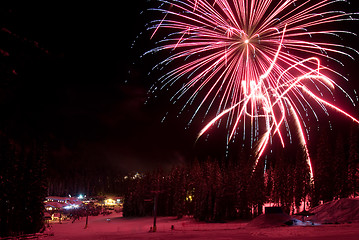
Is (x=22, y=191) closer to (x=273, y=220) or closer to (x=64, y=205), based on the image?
(x=273, y=220)

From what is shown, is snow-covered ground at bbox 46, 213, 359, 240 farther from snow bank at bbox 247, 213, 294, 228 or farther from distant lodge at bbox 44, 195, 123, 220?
distant lodge at bbox 44, 195, 123, 220

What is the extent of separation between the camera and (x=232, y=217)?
59094 mm

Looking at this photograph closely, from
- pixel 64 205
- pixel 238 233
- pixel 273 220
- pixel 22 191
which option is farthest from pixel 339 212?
pixel 64 205

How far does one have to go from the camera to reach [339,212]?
36719mm

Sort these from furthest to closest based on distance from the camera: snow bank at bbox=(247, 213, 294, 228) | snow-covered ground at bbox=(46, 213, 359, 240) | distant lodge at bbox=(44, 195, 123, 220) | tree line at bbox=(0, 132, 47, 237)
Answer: distant lodge at bbox=(44, 195, 123, 220)
tree line at bbox=(0, 132, 47, 237)
snow bank at bbox=(247, 213, 294, 228)
snow-covered ground at bbox=(46, 213, 359, 240)

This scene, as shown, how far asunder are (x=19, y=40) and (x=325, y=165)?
56.3 m

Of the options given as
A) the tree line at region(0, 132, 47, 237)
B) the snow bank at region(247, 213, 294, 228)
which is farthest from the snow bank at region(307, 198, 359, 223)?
the tree line at region(0, 132, 47, 237)

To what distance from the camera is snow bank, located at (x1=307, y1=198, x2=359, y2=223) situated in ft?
114

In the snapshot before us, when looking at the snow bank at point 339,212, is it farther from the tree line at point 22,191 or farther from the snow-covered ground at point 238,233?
the tree line at point 22,191

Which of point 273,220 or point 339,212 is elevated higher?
point 339,212

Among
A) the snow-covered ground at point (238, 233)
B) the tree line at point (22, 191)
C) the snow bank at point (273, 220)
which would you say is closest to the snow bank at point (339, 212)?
the snow bank at point (273, 220)

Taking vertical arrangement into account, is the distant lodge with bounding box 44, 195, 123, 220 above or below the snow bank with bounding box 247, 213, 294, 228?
below

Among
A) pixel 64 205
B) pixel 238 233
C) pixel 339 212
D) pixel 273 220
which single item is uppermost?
pixel 339 212

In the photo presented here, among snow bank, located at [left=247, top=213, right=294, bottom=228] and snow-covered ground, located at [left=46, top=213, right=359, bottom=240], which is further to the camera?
snow bank, located at [left=247, top=213, right=294, bottom=228]
